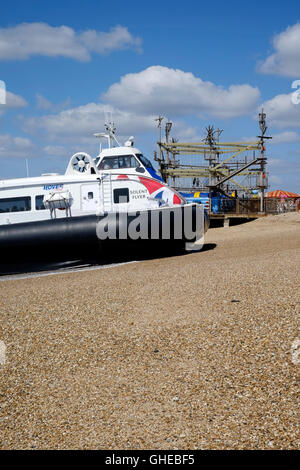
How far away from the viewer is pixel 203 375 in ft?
10.6

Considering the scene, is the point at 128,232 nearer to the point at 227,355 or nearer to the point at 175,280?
the point at 175,280

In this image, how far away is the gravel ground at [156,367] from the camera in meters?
2.57

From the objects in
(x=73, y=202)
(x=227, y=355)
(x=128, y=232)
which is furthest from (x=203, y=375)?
(x=73, y=202)

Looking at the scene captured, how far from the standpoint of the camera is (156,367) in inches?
136

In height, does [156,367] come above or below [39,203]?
below

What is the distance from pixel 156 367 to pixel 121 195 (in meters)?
7.13

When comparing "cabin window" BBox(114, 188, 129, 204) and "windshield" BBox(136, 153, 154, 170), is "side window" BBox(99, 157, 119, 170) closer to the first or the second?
"windshield" BBox(136, 153, 154, 170)

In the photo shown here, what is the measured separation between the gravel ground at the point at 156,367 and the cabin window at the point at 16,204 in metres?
4.49

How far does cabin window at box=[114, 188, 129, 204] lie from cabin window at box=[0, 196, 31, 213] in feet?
7.97

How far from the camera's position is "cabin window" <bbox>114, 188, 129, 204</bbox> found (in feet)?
33.2

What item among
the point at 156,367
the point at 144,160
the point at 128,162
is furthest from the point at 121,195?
the point at 156,367

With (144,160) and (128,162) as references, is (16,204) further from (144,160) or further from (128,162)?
(144,160)

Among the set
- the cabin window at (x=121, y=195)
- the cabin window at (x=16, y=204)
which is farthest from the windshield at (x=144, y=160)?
the cabin window at (x=16, y=204)
